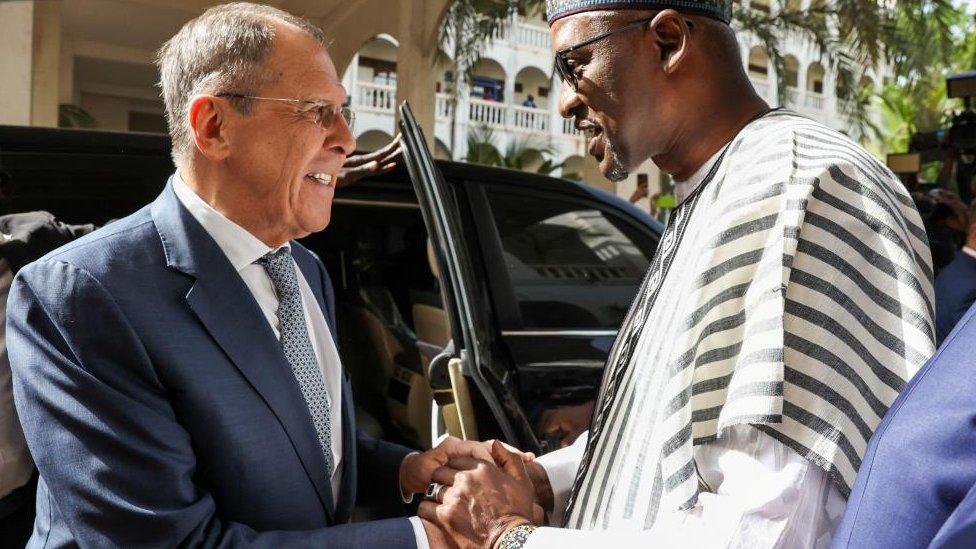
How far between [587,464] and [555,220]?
2360 millimetres

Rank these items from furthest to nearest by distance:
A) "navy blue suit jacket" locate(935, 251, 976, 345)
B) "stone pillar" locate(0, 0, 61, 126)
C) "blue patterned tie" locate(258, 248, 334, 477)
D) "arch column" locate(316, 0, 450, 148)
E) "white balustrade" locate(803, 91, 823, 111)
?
1. "white balustrade" locate(803, 91, 823, 111)
2. "arch column" locate(316, 0, 450, 148)
3. "stone pillar" locate(0, 0, 61, 126)
4. "navy blue suit jacket" locate(935, 251, 976, 345)
5. "blue patterned tie" locate(258, 248, 334, 477)

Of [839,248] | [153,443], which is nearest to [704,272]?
[839,248]

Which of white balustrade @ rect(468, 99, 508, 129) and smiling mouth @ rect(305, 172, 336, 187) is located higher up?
white balustrade @ rect(468, 99, 508, 129)

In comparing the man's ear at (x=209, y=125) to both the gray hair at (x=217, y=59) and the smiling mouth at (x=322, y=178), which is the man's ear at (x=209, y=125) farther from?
the smiling mouth at (x=322, y=178)

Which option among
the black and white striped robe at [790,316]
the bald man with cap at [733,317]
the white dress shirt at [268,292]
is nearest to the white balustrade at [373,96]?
the white dress shirt at [268,292]

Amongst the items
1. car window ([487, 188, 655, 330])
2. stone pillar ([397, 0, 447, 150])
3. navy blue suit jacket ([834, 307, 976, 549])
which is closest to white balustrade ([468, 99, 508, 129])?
stone pillar ([397, 0, 447, 150])

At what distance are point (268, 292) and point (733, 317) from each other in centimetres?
98

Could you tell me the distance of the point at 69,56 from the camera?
1463 cm

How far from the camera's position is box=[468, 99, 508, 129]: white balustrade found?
1080 inches

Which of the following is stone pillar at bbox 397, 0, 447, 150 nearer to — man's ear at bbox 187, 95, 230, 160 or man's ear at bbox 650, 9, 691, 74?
man's ear at bbox 187, 95, 230, 160

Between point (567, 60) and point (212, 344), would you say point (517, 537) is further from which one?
point (567, 60)

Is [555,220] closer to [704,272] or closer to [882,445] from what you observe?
[704,272]

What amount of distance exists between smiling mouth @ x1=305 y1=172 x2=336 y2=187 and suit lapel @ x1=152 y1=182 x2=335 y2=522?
0.27 meters

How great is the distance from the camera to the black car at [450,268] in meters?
2.60
